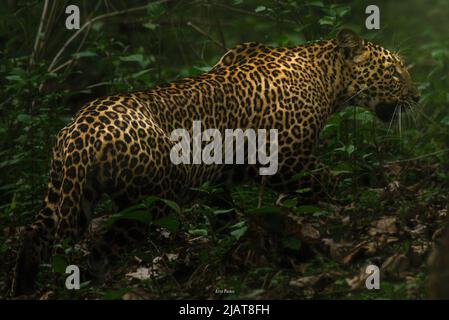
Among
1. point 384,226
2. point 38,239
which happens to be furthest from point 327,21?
point 38,239

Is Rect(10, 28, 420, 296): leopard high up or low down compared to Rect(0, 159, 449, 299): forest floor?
up

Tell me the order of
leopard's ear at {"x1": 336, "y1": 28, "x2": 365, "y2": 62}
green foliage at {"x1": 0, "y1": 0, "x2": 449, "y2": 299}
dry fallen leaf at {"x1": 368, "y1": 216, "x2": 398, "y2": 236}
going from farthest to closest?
leopard's ear at {"x1": 336, "y1": 28, "x2": 365, "y2": 62} → dry fallen leaf at {"x1": 368, "y1": 216, "x2": 398, "y2": 236} → green foliage at {"x1": 0, "y1": 0, "x2": 449, "y2": 299}

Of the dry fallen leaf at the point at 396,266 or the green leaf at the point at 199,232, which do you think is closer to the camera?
the dry fallen leaf at the point at 396,266

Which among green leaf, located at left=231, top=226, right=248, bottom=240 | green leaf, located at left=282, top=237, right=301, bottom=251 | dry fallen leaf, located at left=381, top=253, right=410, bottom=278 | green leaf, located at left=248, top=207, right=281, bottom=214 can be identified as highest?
green leaf, located at left=248, top=207, right=281, bottom=214

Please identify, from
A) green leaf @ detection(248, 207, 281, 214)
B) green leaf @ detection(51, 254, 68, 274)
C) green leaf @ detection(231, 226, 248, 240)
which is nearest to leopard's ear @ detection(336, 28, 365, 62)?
green leaf @ detection(248, 207, 281, 214)

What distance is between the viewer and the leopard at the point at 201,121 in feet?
25.3

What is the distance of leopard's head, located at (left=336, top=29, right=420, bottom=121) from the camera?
955 cm

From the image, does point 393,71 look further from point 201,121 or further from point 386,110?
point 201,121

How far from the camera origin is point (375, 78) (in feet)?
31.4

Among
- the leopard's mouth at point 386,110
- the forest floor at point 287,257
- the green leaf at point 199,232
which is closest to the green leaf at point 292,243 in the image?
the forest floor at point 287,257

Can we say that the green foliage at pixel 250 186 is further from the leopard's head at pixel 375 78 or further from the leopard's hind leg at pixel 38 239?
the leopard's hind leg at pixel 38 239

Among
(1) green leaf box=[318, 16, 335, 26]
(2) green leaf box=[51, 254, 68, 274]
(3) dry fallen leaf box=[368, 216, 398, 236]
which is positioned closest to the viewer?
(2) green leaf box=[51, 254, 68, 274]

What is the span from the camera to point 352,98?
9.60 m

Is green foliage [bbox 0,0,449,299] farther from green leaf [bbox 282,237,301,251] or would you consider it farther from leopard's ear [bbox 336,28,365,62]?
leopard's ear [bbox 336,28,365,62]
